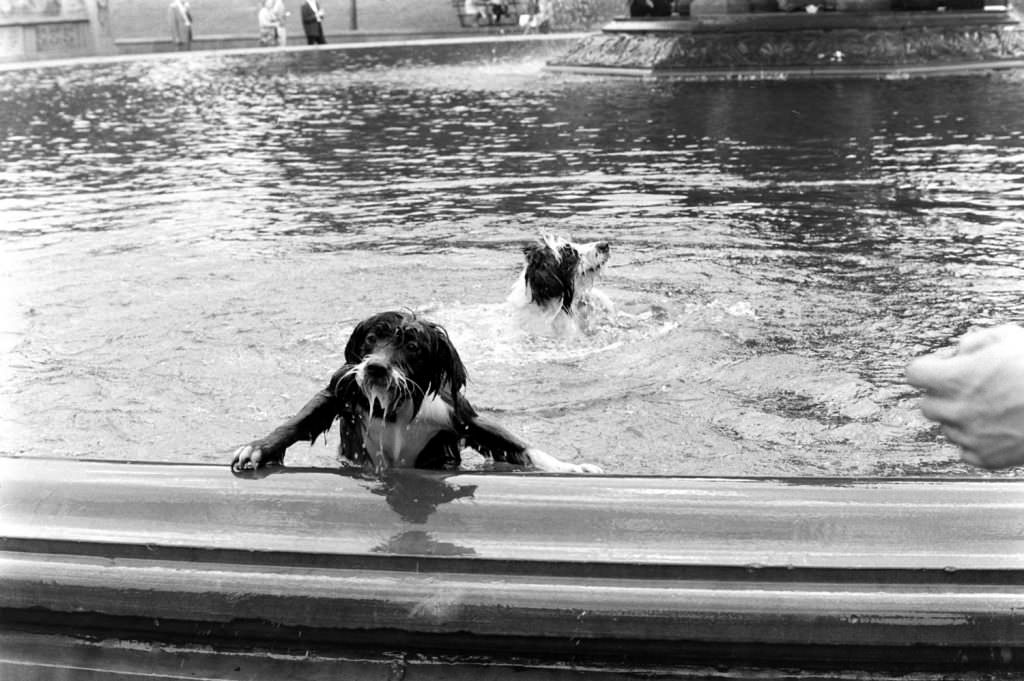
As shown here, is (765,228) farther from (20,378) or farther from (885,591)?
(885,591)

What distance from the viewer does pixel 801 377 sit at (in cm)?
700

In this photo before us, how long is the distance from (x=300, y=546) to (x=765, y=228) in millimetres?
7835

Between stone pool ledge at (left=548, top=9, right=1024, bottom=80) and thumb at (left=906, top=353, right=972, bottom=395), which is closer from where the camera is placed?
thumb at (left=906, top=353, right=972, bottom=395)

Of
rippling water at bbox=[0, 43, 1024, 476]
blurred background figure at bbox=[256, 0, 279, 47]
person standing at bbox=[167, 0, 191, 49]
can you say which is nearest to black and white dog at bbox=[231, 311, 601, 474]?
rippling water at bbox=[0, 43, 1024, 476]

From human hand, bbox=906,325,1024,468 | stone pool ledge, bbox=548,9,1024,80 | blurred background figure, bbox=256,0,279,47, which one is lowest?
human hand, bbox=906,325,1024,468

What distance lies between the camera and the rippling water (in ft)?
21.5

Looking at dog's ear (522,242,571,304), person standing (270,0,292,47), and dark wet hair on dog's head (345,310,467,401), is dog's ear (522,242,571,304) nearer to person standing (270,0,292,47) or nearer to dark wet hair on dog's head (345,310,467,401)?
dark wet hair on dog's head (345,310,467,401)

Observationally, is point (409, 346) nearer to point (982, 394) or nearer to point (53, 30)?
point (982, 394)

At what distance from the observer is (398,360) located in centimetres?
454

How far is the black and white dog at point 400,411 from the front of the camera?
4.54 m

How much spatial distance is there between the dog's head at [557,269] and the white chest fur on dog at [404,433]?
2882 millimetres

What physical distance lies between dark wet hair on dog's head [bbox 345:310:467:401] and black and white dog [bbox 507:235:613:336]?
9.88 ft

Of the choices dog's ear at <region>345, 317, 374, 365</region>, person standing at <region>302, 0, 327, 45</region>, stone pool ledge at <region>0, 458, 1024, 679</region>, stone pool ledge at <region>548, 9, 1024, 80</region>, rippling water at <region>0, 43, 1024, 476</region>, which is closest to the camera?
stone pool ledge at <region>0, 458, 1024, 679</region>

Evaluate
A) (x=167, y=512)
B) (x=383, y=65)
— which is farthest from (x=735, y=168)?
(x=383, y=65)
